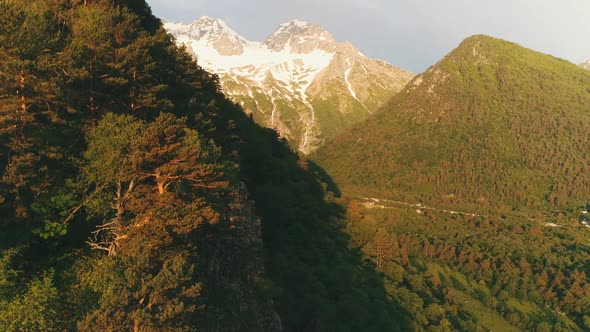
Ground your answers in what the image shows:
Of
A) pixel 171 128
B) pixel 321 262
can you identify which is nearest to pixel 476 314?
pixel 321 262

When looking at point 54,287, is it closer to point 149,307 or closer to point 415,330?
point 149,307

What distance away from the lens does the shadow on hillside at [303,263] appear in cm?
4184

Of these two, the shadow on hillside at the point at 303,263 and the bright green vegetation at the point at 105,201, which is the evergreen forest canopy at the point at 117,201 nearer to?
Result: the bright green vegetation at the point at 105,201

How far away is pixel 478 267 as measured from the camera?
455 ft

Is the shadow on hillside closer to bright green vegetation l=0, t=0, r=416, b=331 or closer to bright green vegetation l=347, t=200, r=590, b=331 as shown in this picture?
bright green vegetation l=0, t=0, r=416, b=331

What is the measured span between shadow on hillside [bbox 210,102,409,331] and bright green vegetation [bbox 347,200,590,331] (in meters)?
12.3

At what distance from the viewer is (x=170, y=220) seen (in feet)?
70.2

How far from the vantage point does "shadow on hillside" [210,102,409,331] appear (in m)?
41.8

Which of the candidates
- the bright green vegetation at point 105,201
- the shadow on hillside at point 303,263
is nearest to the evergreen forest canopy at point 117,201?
the bright green vegetation at point 105,201

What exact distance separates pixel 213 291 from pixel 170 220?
7137mm

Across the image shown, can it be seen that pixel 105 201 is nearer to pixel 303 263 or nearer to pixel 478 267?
pixel 303 263

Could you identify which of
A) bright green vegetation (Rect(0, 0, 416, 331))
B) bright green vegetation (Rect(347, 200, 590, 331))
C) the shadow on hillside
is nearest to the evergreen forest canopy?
bright green vegetation (Rect(0, 0, 416, 331))

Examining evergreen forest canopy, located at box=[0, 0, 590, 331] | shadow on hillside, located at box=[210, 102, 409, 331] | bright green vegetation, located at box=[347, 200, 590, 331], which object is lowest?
bright green vegetation, located at box=[347, 200, 590, 331]

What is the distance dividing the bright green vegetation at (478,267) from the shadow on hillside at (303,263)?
1228 cm
